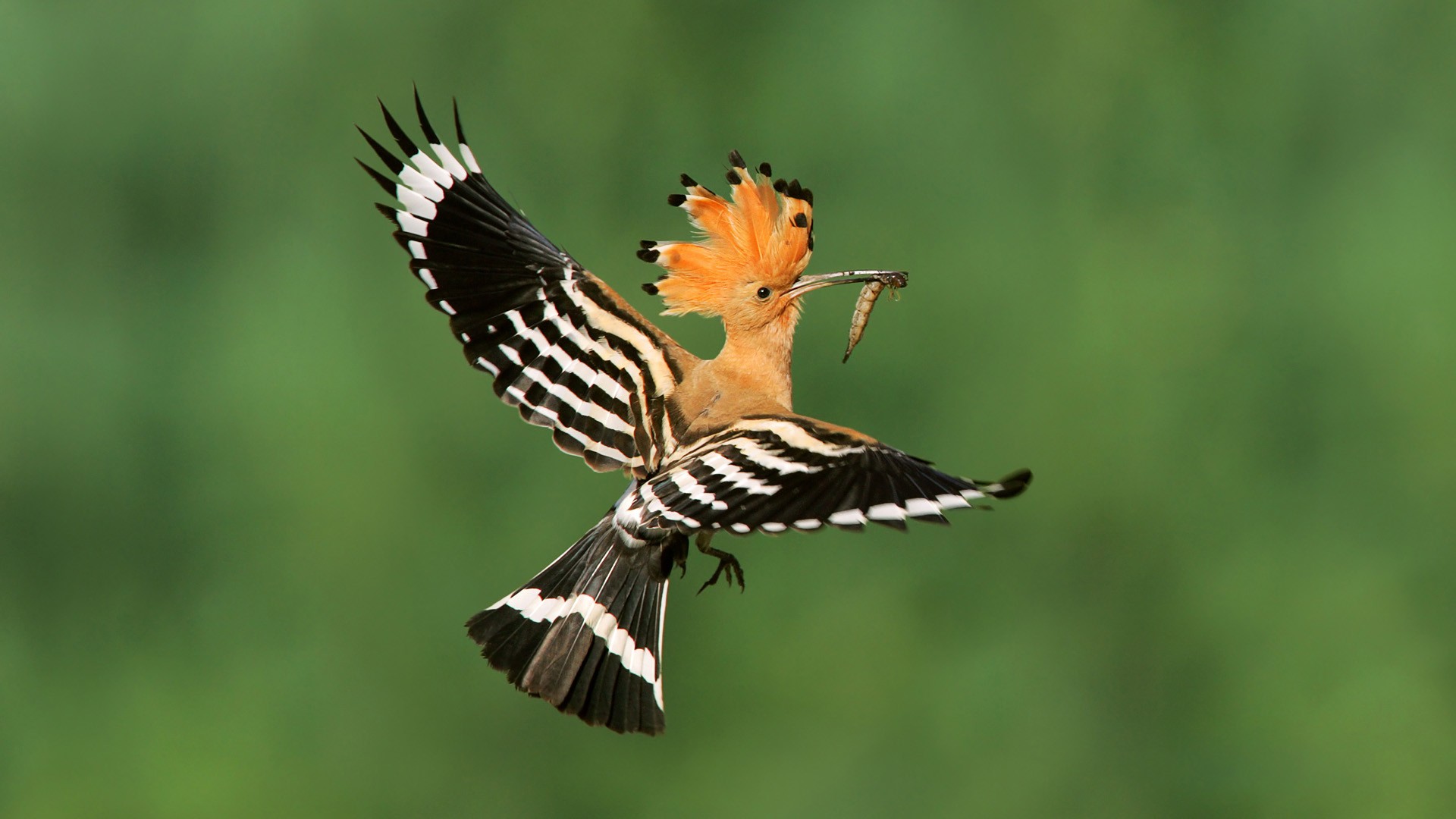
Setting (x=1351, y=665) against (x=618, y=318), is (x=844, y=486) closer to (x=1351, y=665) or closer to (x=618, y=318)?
(x=618, y=318)

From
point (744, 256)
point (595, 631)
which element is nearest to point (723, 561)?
point (595, 631)

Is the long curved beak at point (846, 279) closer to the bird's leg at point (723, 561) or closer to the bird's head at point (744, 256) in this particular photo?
the bird's head at point (744, 256)

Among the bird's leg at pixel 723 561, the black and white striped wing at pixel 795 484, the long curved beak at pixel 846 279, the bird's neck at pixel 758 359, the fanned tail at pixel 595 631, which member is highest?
the long curved beak at pixel 846 279

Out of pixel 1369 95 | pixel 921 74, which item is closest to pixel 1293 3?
pixel 1369 95

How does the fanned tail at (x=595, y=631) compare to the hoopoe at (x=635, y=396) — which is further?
the fanned tail at (x=595, y=631)

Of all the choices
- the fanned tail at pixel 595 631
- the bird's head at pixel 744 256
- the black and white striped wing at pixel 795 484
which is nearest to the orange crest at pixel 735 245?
the bird's head at pixel 744 256

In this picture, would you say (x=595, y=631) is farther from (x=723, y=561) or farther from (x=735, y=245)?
(x=735, y=245)
